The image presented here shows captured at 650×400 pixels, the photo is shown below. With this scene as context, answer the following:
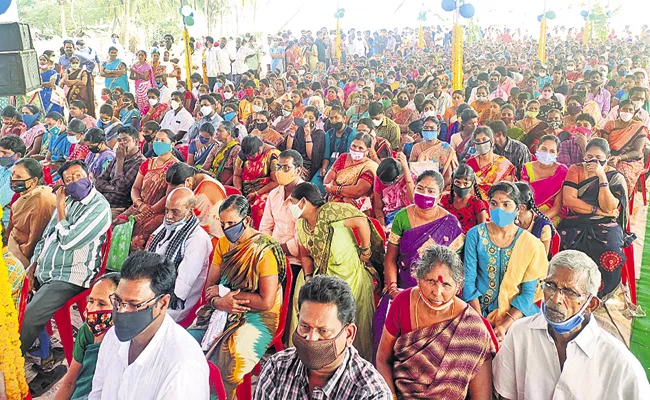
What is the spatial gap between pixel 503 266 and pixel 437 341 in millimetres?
783

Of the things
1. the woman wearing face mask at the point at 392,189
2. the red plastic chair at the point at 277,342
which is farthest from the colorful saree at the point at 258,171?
the red plastic chair at the point at 277,342

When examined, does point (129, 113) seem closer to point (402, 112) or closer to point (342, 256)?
point (402, 112)

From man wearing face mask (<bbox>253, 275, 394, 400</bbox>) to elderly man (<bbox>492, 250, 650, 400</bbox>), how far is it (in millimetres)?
529

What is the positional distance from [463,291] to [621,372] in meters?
1.18

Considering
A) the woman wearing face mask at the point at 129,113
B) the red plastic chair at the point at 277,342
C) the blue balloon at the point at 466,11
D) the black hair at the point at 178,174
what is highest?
the blue balloon at the point at 466,11

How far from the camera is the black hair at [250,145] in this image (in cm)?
512

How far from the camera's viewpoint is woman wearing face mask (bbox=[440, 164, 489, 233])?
3.84m

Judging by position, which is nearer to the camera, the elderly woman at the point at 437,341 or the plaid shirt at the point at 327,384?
the plaid shirt at the point at 327,384

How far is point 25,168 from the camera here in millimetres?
4094

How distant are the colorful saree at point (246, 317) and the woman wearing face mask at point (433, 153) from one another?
92.1 inches

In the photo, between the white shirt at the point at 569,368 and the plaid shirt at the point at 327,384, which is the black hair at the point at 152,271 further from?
the white shirt at the point at 569,368

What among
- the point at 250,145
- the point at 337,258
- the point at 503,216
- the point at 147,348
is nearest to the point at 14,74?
the point at 250,145

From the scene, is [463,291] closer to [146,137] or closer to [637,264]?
[637,264]

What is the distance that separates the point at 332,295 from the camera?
2.23 meters
